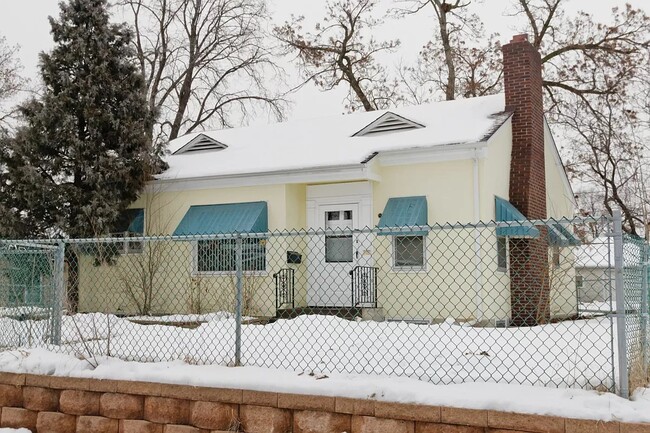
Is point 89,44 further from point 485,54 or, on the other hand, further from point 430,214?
point 485,54

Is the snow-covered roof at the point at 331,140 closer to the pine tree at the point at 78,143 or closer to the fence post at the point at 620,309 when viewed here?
the pine tree at the point at 78,143

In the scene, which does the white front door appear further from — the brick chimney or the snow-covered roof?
the brick chimney

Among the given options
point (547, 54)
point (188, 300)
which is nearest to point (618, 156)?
point (547, 54)

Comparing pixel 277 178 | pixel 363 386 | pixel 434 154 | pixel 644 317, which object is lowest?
pixel 363 386

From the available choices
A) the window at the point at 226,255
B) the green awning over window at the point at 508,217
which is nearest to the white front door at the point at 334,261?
the window at the point at 226,255

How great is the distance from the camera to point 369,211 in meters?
12.7

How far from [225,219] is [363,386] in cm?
927

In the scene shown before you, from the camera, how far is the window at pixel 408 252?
12.1 m

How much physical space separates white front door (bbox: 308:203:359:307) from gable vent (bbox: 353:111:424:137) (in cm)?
189

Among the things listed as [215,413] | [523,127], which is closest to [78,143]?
[523,127]

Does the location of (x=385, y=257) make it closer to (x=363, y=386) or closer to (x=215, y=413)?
(x=215, y=413)

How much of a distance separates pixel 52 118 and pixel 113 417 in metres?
10.1

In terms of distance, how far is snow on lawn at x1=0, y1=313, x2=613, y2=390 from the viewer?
4.80 m

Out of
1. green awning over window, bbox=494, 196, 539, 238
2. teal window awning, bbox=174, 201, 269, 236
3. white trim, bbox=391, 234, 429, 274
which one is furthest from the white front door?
green awning over window, bbox=494, 196, 539, 238
